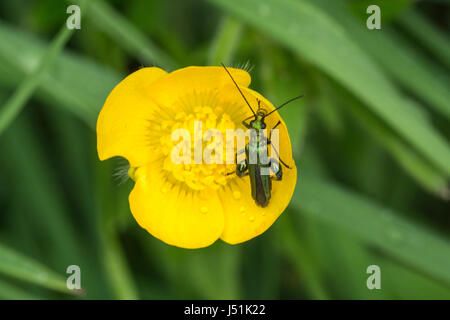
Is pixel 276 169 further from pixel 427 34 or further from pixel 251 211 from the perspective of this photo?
pixel 427 34

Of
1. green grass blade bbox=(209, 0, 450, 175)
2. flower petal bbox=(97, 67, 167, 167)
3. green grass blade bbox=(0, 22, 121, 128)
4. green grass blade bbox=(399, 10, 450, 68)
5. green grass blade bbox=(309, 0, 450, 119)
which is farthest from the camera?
green grass blade bbox=(399, 10, 450, 68)

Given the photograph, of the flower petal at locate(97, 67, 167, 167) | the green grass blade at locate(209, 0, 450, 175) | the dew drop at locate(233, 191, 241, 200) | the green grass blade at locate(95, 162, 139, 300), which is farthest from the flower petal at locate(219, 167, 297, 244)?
the green grass blade at locate(95, 162, 139, 300)

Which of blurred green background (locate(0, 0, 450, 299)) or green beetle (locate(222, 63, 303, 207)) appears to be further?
blurred green background (locate(0, 0, 450, 299))

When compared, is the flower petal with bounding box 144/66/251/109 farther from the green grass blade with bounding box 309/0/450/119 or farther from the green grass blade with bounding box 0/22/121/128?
the green grass blade with bounding box 309/0/450/119
